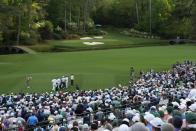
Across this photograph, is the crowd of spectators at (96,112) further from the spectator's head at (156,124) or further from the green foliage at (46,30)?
the green foliage at (46,30)

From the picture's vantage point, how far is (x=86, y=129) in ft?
49.5

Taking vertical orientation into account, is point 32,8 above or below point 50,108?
above

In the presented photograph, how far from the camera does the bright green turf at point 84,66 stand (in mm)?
44625

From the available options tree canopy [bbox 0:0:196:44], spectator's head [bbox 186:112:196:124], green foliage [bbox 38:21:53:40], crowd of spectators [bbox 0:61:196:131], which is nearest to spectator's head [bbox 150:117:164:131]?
crowd of spectators [bbox 0:61:196:131]

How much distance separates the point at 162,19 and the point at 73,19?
64.0ft

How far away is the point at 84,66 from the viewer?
56.7 m

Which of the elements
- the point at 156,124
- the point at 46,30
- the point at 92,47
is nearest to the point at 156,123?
the point at 156,124

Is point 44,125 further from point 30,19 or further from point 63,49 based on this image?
point 30,19

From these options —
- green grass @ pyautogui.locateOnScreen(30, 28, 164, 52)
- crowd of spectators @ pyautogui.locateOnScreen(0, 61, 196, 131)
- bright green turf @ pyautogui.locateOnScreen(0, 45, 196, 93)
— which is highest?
crowd of spectators @ pyautogui.locateOnScreen(0, 61, 196, 131)

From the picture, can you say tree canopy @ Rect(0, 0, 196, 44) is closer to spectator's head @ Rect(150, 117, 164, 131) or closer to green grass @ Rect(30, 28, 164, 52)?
green grass @ Rect(30, 28, 164, 52)

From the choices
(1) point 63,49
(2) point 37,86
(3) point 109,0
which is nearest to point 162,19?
(3) point 109,0

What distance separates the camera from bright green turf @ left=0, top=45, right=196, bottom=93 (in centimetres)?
4462

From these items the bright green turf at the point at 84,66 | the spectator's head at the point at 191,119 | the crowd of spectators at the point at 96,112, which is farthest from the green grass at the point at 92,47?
the spectator's head at the point at 191,119

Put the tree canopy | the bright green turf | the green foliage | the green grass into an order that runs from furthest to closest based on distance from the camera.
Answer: the green foliage
the tree canopy
the green grass
the bright green turf
